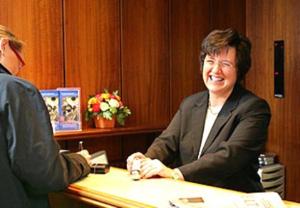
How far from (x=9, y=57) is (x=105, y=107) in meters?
1.90

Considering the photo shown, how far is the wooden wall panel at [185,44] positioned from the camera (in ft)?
14.4

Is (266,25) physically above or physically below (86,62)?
above

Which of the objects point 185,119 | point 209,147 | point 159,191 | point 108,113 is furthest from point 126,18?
point 159,191

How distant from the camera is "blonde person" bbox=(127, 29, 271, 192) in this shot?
6.82 feet

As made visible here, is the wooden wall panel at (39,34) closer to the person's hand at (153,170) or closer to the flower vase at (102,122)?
the flower vase at (102,122)

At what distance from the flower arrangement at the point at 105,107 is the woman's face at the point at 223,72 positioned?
154 cm

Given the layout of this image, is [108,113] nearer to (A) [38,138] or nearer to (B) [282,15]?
(B) [282,15]

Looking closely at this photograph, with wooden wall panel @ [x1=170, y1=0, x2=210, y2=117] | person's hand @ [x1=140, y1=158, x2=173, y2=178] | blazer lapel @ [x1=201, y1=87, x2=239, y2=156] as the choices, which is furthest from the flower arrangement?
person's hand @ [x1=140, y1=158, x2=173, y2=178]

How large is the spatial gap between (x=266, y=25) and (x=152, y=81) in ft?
3.80

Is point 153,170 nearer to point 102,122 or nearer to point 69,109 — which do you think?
point 69,109

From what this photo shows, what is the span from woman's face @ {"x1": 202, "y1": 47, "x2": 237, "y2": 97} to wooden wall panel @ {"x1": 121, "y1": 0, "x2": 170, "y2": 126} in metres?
1.82

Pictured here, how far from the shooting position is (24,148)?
5.25 ft

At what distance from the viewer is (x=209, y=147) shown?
221 centimetres

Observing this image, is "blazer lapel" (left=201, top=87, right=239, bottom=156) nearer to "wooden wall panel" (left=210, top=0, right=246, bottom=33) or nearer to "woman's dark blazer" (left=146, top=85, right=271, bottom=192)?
"woman's dark blazer" (left=146, top=85, right=271, bottom=192)
